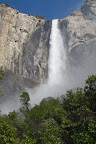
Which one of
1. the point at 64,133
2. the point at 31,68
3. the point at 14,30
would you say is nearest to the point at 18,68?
the point at 31,68

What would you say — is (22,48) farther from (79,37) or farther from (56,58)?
(79,37)

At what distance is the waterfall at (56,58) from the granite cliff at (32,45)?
1.74m

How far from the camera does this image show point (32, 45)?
49.9 meters

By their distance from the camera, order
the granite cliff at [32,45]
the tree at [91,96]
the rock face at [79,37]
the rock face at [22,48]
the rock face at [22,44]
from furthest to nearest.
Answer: the rock face at [79,37] < the rock face at [22,44] < the granite cliff at [32,45] < the rock face at [22,48] < the tree at [91,96]

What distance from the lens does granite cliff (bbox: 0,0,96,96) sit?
132 ft

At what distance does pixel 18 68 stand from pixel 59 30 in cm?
2629

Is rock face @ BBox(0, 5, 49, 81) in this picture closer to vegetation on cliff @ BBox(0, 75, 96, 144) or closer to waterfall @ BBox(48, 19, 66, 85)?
waterfall @ BBox(48, 19, 66, 85)

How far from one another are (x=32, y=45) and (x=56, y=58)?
1056cm

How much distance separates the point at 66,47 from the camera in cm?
5244

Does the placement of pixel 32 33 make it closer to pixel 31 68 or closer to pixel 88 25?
pixel 31 68

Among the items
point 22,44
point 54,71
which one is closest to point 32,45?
point 22,44

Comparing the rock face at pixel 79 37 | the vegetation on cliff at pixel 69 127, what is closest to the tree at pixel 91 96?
the vegetation on cliff at pixel 69 127

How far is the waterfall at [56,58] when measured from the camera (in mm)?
48216

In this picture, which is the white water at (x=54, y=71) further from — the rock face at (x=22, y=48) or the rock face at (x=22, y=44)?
the rock face at (x=22, y=44)
